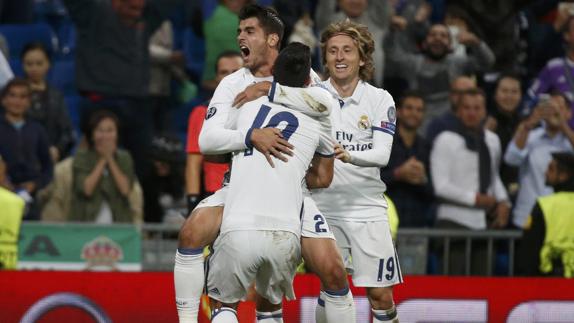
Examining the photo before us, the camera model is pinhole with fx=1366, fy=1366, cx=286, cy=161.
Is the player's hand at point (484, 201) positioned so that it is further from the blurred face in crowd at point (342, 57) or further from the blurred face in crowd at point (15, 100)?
the blurred face in crowd at point (15, 100)

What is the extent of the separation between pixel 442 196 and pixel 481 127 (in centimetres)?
87

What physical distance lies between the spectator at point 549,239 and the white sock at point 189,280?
4222 mm

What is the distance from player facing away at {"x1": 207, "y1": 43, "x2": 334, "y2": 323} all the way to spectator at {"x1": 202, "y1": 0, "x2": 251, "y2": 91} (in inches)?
238

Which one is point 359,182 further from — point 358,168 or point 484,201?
point 484,201

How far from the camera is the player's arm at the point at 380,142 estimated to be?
8.52 m

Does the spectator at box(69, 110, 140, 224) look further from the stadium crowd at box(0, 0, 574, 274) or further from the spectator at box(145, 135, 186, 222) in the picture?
the spectator at box(145, 135, 186, 222)

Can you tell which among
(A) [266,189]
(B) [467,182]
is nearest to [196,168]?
(A) [266,189]

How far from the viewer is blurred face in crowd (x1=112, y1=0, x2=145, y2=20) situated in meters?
13.5

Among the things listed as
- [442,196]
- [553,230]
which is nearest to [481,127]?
[442,196]

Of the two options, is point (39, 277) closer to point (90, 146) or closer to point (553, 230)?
point (90, 146)

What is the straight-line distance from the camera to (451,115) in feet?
42.0

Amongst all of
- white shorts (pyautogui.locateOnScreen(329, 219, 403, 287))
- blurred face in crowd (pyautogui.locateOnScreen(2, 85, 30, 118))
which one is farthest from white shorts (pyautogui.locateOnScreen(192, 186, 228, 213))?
blurred face in crowd (pyautogui.locateOnScreen(2, 85, 30, 118))

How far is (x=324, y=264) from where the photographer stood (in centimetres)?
787

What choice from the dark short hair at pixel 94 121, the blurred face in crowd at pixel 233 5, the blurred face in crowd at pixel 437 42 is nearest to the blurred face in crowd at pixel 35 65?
the dark short hair at pixel 94 121
